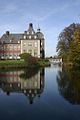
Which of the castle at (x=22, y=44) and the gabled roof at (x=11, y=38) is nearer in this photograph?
the castle at (x=22, y=44)

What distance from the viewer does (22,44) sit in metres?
86.0

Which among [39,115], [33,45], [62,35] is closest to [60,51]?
[62,35]

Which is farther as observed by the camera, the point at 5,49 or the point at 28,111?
the point at 5,49

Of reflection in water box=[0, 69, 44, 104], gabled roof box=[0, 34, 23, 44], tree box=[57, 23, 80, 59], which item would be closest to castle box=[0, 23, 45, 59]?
gabled roof box=[0, 34, 23, 44]

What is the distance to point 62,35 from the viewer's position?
205ft

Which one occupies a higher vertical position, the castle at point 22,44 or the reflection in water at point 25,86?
the castle at point 22,44

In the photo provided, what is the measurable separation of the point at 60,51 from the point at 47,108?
49.6 metres

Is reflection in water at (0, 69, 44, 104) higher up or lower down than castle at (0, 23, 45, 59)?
lower down

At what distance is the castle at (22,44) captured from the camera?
281 ft

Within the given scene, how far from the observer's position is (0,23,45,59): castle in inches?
3369

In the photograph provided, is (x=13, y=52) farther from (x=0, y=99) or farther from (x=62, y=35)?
(x=0, y=99)

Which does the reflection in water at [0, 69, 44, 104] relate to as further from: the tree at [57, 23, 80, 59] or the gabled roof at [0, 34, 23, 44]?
the gabled roof at [0, 34, 23, 44]

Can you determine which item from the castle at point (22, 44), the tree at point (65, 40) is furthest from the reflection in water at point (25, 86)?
the castle at point (22, 44)

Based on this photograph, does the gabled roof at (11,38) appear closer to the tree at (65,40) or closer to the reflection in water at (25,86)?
the tree at (65,40)
